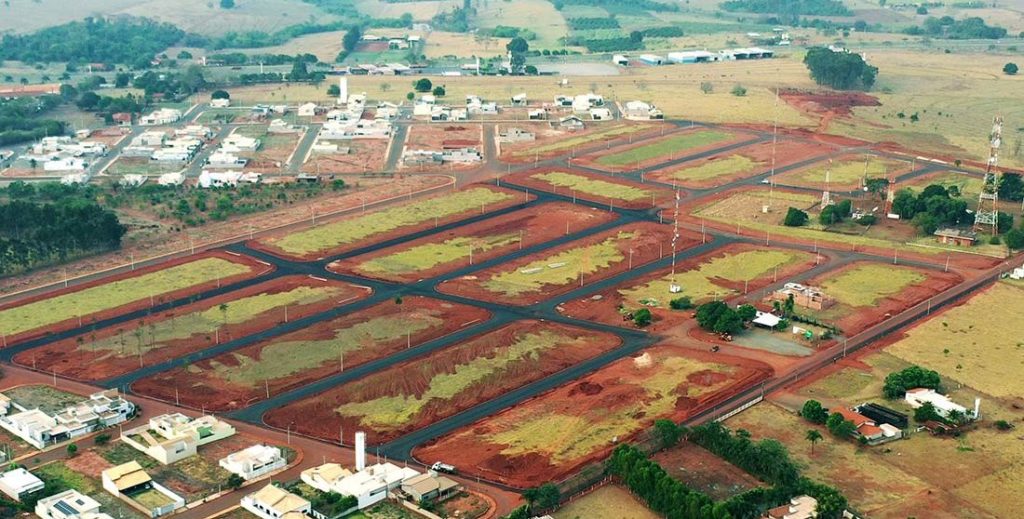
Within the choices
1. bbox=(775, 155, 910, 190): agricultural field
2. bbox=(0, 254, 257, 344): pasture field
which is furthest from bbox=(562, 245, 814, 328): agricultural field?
bbox=(0, 254, 257, 344): pasture field

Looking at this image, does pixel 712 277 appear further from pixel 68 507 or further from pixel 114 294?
pixel 68 507

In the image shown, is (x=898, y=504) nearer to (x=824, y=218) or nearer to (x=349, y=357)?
(x=349, y=357)

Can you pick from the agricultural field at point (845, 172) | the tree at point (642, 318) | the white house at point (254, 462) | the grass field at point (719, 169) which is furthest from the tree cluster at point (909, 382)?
the grass field at point (719, 169)

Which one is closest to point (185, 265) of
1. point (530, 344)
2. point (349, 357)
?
point (349, 357)

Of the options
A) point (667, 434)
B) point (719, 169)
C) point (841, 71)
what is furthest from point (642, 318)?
point (841, 71)

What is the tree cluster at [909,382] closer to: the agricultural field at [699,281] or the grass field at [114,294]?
the agricultural field at [699,281]

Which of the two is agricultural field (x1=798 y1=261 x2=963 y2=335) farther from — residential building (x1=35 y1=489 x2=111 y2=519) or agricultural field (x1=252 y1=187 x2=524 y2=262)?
residential building (x1=35 y1=489 x2=111 y2=519)
